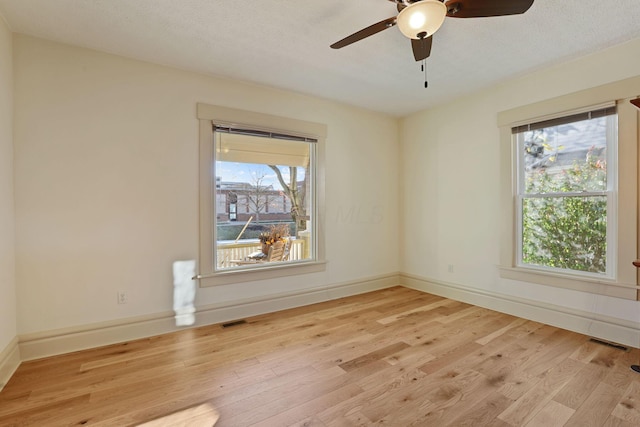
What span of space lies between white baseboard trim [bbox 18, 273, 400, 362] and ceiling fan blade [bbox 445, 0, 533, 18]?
317 centimetres

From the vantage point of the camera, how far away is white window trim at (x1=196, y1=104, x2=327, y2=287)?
3215 millimetres

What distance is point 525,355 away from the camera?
99.6 inches

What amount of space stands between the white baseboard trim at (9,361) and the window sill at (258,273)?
4.69ft

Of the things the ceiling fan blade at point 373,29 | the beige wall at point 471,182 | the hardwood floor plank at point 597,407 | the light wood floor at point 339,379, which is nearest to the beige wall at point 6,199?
the light wood floor at point 339,379

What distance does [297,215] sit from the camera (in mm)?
4016

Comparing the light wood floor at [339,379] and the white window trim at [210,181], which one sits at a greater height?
the white window trim at [210,181]

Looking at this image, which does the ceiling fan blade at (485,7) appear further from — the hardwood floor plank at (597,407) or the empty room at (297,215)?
the hardwood floor plank at (597,407)

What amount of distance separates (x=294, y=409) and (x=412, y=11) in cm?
237

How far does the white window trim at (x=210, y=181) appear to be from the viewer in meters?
3.21

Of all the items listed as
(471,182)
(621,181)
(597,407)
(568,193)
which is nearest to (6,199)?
(597,407)

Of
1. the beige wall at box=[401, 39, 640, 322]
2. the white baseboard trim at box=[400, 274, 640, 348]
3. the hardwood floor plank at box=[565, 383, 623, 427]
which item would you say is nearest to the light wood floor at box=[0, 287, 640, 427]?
the hardwood floor plank at box=[565, 383, 623, 427]

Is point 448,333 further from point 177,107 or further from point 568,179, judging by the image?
point 177,107

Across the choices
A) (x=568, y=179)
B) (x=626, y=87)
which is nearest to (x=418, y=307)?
(x=568, y=179)

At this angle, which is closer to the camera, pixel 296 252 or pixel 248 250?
pixel 248 250
